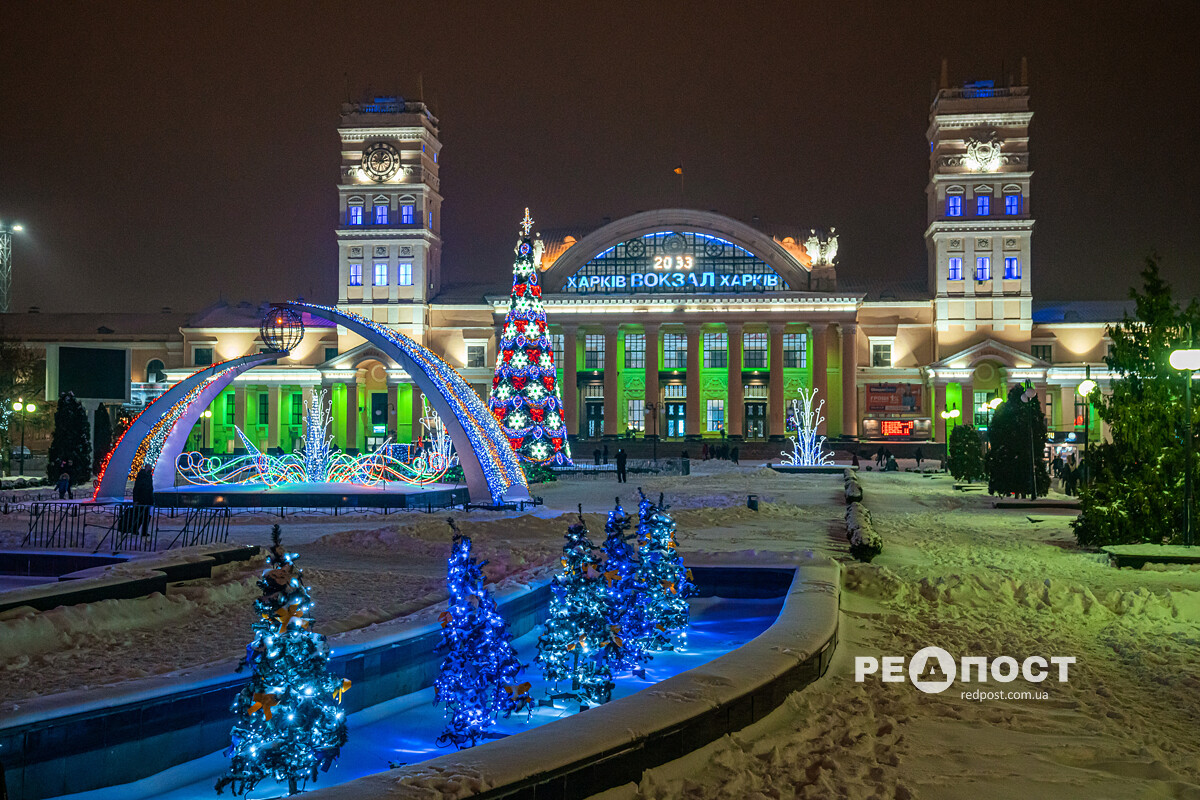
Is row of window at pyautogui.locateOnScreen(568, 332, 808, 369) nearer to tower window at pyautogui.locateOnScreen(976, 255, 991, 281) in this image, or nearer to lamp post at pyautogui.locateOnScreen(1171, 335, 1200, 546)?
tower window at pyautogui.locateOnScreen(976, 255, 991, 281)

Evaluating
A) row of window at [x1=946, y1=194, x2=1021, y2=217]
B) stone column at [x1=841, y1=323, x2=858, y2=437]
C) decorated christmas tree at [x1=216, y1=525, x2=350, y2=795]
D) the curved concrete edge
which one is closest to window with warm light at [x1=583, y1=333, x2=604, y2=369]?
stone column at [x1=841, y1=323, x2=858, y2=437]

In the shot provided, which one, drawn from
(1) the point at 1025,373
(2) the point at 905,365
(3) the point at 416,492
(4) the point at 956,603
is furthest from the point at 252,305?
(4) the point at 956,603

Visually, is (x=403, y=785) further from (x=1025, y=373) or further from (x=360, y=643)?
(x=1025, y=373)

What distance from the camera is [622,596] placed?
9.34 meters

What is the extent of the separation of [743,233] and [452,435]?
48.0m

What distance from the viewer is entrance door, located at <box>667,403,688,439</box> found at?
245ft

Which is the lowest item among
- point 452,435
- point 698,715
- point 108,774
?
point 108,774

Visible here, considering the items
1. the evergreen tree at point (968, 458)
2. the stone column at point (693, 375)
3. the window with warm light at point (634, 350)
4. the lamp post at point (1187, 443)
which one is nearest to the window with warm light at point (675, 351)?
the window with warm light at point (634, 350)

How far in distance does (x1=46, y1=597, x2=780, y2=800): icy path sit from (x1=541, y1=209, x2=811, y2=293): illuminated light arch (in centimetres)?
6036

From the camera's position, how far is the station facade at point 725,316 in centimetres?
7106

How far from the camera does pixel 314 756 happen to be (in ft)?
20.9

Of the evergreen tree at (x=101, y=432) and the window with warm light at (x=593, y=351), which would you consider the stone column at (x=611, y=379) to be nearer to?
the window with warm light at (x=593, y=351)

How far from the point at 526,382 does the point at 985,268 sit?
4590cm

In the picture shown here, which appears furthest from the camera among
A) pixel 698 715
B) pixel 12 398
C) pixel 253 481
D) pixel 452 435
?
pixel 12 398
